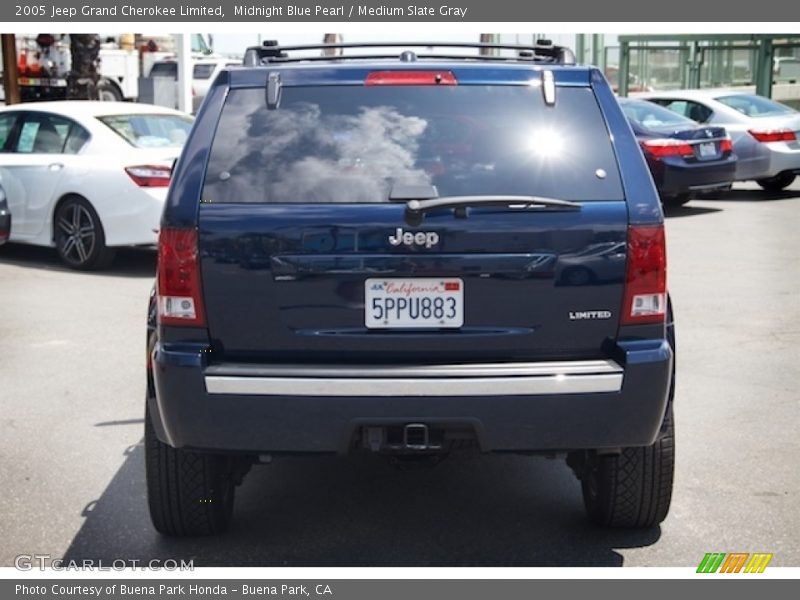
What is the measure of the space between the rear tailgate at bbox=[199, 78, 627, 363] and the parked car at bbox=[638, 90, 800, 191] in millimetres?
13271

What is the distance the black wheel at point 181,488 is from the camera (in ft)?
14.9

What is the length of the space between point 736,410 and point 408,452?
2947mm

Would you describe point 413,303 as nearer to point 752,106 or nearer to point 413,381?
point 413,381

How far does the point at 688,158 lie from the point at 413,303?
40.0 ft

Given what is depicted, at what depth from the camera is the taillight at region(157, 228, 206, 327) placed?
4.18 meters

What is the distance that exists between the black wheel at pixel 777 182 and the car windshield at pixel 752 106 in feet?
2.98

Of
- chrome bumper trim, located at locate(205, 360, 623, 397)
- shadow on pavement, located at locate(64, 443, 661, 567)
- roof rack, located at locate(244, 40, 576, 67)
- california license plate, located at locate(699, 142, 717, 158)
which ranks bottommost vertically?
shadow on pavement, located at locate(64, 443, 661, 567)

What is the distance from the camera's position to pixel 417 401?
407 cm

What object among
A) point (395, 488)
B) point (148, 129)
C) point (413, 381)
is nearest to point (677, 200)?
point (148, 129)

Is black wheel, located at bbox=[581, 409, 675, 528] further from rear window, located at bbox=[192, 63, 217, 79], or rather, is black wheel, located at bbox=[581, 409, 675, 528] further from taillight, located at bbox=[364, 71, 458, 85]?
rear window, located at bbox=[192, 63, 217, 79]

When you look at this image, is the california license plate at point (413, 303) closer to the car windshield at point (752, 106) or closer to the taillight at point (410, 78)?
the taillight at point (410, 78)

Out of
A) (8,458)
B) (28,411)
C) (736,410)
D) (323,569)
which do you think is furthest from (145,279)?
(323,569)

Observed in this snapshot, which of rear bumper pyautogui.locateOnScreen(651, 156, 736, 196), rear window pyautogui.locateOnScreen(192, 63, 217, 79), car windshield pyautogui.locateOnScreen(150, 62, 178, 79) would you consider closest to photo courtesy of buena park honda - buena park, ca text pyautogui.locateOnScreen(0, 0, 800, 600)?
rear bumper pyautogui.locateOnScreen(651, 156, 736, 196)

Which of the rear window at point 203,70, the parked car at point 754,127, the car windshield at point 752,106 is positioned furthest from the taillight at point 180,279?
the rear window at point 203,70
